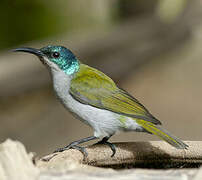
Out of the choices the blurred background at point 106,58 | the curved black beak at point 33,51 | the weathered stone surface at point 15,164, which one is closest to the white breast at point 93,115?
the curved black beak at point 33,51

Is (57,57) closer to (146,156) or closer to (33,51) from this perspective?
(33,51)

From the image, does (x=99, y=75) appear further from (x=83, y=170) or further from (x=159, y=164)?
(x=83, y=170)

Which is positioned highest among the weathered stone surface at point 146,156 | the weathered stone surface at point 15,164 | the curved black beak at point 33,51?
the curved black beak at point 33,51

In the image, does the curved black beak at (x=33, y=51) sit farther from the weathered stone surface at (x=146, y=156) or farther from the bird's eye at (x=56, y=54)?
the weathered stone surface at (x=146, y=156)

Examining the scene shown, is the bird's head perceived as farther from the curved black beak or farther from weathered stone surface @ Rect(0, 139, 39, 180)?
weathered stone surface @ Rect(0, 139, 39, 180)

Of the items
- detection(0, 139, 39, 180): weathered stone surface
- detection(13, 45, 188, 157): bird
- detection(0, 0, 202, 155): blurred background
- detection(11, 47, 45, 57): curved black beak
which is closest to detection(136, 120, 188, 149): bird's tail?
detection(13, 45, 188, 157): bird

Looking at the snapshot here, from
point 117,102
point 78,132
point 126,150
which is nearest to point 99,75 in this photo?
point 117,102

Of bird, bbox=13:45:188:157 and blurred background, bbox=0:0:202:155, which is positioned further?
blurred background, bbox=0:0:202:155


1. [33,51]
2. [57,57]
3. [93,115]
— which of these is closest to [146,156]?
[93,115]
